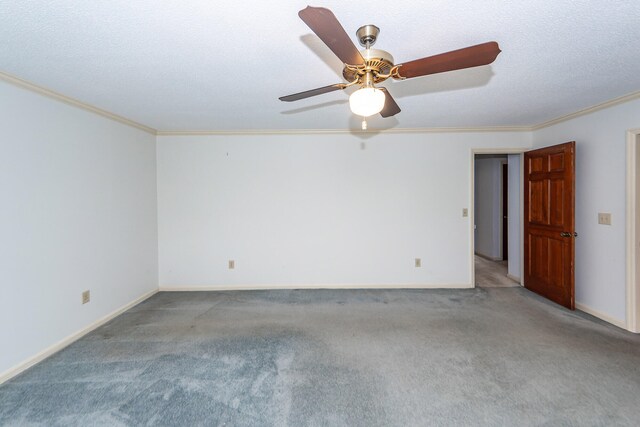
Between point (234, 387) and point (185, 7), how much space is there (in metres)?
2.27

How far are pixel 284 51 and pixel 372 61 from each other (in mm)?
679

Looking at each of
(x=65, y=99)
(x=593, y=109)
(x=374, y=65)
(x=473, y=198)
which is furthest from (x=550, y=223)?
(x=65, y=99)

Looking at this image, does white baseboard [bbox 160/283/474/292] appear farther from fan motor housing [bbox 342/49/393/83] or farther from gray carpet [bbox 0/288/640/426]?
fan motor housing [bbox 342/49/393/83]

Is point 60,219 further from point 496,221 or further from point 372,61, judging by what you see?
point 496,221

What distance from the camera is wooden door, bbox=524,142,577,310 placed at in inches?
130

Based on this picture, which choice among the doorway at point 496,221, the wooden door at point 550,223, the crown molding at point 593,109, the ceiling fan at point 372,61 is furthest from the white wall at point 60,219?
the crown molding at point 593,109

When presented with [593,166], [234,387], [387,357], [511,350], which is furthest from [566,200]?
[234,387]

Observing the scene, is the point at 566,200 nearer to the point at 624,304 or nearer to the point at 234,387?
the point at 624,304

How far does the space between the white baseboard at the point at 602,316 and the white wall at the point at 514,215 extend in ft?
3.53

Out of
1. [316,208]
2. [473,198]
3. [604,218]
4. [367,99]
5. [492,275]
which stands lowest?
[492,275]

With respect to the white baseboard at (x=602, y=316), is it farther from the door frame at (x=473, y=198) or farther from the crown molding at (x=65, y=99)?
the crown molding at (x=65, y=99)

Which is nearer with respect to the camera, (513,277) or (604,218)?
(604,218)

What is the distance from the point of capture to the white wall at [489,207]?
620 cm

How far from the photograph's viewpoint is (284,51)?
193 centimetres
